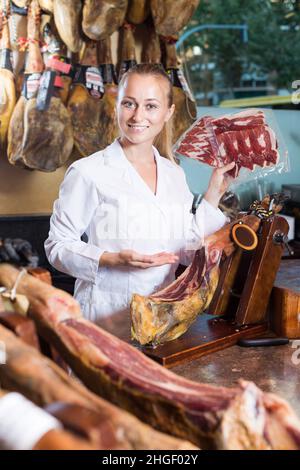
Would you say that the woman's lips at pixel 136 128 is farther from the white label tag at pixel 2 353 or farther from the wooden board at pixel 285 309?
the white label tag at pixel 2 353

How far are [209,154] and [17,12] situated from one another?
1.96 metres

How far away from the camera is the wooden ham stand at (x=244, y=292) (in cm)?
171

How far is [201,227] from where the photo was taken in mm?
1793

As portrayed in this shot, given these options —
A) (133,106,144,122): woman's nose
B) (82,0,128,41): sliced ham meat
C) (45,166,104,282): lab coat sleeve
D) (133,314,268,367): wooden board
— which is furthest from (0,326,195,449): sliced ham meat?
(82,0,128,41): sliced ham meat

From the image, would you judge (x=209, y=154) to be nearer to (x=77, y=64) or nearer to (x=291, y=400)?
(x=291, y=400)

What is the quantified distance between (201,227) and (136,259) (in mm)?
365

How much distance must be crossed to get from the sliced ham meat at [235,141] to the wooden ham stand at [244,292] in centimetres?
19

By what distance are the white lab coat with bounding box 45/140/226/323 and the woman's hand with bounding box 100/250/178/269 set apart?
0.39 ft

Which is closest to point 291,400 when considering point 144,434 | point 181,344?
point 181,344

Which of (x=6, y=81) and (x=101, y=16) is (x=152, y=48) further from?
(x=6, y=81)

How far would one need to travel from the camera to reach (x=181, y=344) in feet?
5.21

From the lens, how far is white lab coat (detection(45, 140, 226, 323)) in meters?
1.75

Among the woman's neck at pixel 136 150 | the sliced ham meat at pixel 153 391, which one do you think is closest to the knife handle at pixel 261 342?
the woman's neck at pixel 136 150

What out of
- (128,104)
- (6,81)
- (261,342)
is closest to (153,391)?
(261,342)
